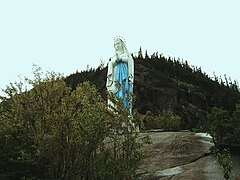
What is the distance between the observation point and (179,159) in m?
14.8

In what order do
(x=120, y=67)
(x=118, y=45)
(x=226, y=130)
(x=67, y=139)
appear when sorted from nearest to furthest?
(x=67, y=139)
(x=226, y=130)
(x=120, y=67)
(x=118, y=45)

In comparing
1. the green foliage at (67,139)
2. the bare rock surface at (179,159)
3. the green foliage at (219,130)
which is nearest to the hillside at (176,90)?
the bare rock surface at (179,159)

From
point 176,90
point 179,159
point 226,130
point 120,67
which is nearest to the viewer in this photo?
point 226,130

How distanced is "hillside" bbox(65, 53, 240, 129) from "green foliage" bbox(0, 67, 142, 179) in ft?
72.3

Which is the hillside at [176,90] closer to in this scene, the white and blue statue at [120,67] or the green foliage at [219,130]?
the white and blue statue at [120,67]

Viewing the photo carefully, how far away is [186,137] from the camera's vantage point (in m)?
16.2

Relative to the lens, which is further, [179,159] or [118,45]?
[118,45]

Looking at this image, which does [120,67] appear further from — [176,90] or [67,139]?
[176,90]

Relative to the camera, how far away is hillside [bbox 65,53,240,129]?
3817 cm

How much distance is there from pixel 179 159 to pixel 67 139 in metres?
4.32

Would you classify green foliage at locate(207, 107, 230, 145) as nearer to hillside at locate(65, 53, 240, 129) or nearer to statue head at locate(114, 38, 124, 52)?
statue head at locate(114, 38, 124, 52)

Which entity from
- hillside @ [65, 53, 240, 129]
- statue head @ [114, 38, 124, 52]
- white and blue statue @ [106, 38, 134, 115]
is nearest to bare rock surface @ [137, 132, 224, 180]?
white and blue statue @ [106, 38, 134, 115]

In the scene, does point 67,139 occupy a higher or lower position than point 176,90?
lower

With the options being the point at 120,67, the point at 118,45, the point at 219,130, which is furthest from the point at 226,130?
the point at 118,45
